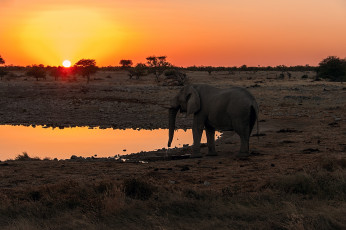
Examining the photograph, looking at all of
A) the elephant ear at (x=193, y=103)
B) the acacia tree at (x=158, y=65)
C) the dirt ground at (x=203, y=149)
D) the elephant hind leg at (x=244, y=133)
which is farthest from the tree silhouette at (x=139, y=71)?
the elephant hind leg at (x=244, y=133)

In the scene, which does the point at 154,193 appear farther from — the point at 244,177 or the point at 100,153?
the point at 100,153

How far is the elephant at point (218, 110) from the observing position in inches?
593

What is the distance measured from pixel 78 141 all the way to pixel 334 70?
5808 centimetres

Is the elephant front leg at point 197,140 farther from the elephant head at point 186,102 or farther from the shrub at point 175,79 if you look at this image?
the shrub at point 175,79

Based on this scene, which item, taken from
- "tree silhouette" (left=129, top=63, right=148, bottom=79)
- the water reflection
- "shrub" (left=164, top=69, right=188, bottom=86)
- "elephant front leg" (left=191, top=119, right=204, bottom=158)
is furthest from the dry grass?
"tree silhouette" (left=129, top=63, right=148, bottom=79)

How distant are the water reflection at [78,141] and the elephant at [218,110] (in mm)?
3884

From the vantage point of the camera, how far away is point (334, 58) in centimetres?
7319

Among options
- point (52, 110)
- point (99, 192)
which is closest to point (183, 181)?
point (99, 192)

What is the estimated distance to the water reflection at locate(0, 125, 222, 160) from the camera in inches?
761

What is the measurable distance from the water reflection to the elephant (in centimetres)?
388

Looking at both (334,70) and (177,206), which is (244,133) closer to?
(177,206)

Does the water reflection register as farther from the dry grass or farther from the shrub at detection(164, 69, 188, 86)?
the shrub at detection(164, 69, 188, 86)

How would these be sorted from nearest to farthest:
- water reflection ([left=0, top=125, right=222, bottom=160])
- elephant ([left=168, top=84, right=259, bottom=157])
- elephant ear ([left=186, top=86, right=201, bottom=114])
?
elephant ([left=168, top=84, right=259, bottom=157])
elephant ear ([left=186, top=86, right=201, bottom=114])
water reflection ([left=0, top=125, right=222, bottom=160])

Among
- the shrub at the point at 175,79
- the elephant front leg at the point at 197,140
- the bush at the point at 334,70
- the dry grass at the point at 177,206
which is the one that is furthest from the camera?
the bush at the point at 334,70
